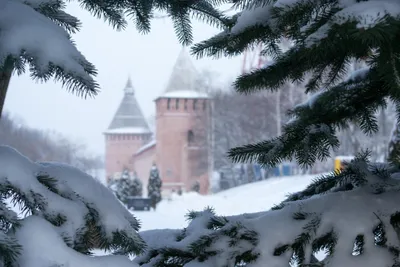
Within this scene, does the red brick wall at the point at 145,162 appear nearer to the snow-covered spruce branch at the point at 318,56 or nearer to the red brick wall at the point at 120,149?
the red brick wall at the point at 120,149

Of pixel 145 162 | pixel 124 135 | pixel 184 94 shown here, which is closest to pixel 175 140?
pixel 184 94

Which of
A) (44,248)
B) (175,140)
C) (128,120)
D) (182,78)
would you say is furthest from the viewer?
(128,120)

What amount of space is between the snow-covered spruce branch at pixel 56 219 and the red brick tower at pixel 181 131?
37200 mm

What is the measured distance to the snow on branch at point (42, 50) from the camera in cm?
128

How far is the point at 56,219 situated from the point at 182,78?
38642 mm

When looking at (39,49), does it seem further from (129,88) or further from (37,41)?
(129,88)

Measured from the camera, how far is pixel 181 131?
1636 inches

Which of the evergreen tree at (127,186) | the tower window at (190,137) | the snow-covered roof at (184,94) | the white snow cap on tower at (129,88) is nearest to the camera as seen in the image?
the evergreen tree at (127,186)

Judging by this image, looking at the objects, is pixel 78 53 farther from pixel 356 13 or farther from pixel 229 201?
pixel 229 201

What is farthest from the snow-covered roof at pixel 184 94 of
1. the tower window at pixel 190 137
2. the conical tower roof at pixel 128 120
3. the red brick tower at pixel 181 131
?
the conical tower roof at pixel 128 120

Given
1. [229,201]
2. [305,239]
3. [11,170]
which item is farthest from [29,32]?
[229,201]

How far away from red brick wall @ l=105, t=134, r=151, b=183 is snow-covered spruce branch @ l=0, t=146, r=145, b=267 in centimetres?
5428

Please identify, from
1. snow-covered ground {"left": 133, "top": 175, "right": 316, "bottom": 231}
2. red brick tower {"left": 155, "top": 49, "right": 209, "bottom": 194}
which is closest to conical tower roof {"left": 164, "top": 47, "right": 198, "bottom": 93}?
red brick tower {"left": 155, "top": 49, "right": 209, "bottom": 194}

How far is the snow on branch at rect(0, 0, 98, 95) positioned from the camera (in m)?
1.28
